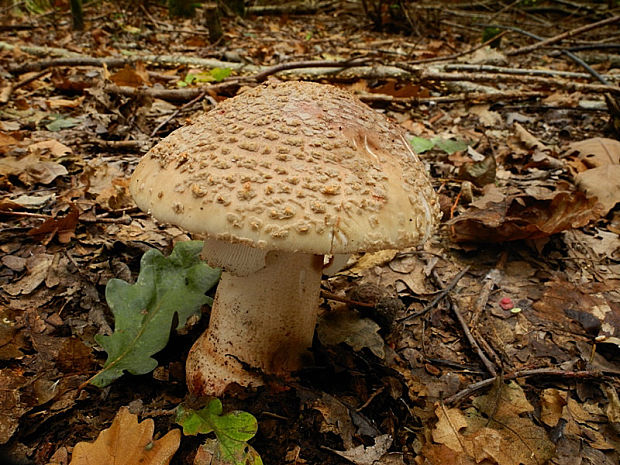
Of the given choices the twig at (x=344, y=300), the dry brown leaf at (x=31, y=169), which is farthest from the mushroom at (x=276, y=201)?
the dry brown leaf at (x=31, y=169)

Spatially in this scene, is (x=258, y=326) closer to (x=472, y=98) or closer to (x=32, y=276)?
(x=32, y=276)

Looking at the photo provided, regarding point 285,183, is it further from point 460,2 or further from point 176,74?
point 460,2

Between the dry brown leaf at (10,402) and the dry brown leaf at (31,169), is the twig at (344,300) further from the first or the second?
the dry brown leaf at (31,169)

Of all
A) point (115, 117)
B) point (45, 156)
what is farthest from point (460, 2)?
point (45, 156)

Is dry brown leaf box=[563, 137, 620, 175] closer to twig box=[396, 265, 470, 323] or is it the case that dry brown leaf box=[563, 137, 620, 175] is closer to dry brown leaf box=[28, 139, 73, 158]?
twig box=[396, 265, 470, 323]

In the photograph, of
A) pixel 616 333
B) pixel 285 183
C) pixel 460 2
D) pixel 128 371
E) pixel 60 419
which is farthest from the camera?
pixel 460 2

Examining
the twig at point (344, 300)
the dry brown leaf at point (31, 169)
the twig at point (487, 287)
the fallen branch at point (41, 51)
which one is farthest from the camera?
the fallen branch at point (41, 51)
